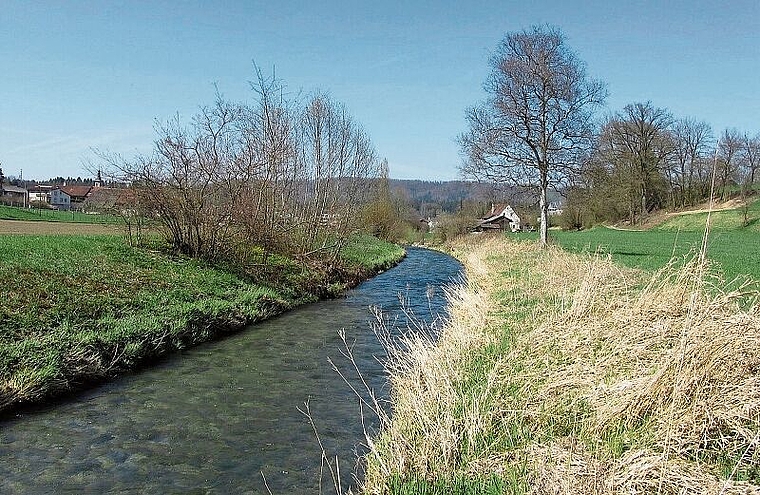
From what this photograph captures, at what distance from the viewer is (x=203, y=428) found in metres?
7.48

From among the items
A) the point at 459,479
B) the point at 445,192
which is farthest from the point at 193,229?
the point at 445,192

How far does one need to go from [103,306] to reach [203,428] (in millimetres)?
5391

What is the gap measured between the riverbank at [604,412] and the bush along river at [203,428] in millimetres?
1271

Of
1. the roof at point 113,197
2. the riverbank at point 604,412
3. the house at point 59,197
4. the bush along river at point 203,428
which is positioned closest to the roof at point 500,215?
the roof at point 113,197

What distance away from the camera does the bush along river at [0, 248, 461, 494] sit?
602 cm

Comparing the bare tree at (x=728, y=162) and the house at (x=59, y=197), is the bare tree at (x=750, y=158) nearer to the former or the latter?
the bare tree at (x=728, y=162)

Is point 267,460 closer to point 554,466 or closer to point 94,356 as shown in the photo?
point 554,466

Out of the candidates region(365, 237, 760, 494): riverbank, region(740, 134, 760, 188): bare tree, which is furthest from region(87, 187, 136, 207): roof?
region(740, 134, 760, 188): bare tree

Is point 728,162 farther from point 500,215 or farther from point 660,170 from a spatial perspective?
point 500,215

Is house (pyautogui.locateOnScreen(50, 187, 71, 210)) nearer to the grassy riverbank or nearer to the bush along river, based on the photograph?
the grassy riverbank

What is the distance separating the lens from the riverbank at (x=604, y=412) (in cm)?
427

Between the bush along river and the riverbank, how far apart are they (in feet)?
4.17

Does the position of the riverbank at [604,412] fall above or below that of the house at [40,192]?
below

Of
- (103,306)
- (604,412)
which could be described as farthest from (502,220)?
(604,412)
